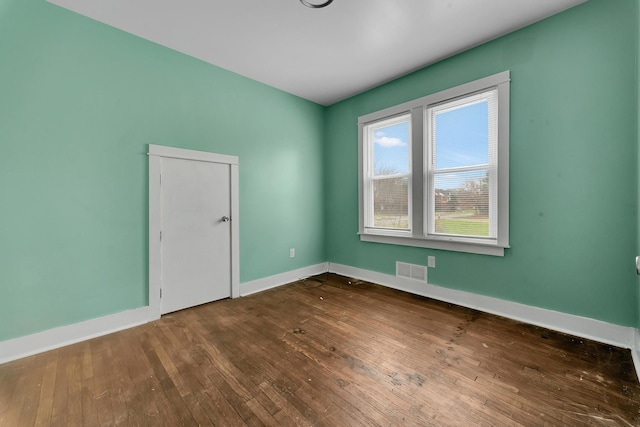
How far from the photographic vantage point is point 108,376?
1.72m

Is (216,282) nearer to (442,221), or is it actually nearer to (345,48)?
(442,221)

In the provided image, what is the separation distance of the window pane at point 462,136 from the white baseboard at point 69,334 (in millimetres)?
3586

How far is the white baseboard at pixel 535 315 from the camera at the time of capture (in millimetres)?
1982

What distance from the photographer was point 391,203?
11.6 ft

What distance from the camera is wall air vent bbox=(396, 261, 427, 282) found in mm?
3152

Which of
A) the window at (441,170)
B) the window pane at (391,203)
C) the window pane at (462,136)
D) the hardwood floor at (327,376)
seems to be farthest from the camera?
the window pane at (391,203)

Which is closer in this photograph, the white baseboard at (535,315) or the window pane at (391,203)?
the white baseboard at (535,315)

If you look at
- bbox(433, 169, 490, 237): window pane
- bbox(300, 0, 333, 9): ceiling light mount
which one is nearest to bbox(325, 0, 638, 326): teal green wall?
bbox(433, 169, 490, 237): window pane

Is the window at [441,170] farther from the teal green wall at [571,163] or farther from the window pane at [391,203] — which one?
the teal green wall at [571,163]

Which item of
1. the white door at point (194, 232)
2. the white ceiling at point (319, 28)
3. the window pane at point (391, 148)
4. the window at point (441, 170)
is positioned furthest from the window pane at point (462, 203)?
the white door at point (194, 232)

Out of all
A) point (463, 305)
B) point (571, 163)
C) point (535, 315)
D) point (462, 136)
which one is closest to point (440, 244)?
point (463, 305)

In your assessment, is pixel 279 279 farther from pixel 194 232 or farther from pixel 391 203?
pixel 391 203

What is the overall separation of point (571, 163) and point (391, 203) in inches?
71.3

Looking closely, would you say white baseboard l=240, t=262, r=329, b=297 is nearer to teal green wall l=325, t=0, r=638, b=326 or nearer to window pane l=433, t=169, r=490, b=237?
window pane l=433, t=169, r=490, b=237
